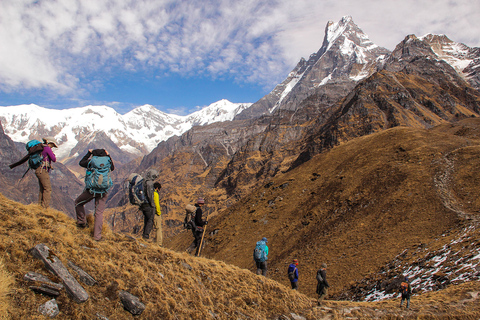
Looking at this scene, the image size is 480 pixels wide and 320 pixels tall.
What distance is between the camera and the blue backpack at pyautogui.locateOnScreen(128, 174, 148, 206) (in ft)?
34.1

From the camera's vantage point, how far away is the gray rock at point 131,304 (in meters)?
6.31

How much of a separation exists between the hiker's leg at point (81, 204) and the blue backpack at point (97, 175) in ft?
0.92

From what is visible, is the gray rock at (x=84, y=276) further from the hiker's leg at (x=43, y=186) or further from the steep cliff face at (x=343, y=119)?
the steep cliff face at (x=343, y=119)

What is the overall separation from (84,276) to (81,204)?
3.18 m

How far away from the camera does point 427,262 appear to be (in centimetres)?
1744

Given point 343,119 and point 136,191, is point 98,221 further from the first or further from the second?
point 343,119

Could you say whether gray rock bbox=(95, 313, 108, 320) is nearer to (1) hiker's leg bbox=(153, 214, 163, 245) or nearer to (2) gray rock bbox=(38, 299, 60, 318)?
(2) gray rock bbox=(38, 299, 60, 318)

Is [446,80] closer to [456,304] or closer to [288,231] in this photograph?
[288,231]

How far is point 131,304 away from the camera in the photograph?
6359 millimetres

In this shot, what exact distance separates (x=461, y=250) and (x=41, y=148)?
73.2 ft

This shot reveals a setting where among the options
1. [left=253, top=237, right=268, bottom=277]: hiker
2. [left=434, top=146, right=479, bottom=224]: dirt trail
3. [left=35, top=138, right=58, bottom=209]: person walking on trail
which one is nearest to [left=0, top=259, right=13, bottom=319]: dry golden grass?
[left=35, top=138, right=58, bottom=209]: person walking on trail

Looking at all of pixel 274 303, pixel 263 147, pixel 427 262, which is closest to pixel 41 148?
pixel 274 303

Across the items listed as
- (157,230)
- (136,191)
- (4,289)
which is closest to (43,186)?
(136,191)

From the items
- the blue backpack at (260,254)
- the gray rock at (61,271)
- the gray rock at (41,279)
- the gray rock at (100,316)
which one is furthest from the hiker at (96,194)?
the blue backpack at (260,254)
